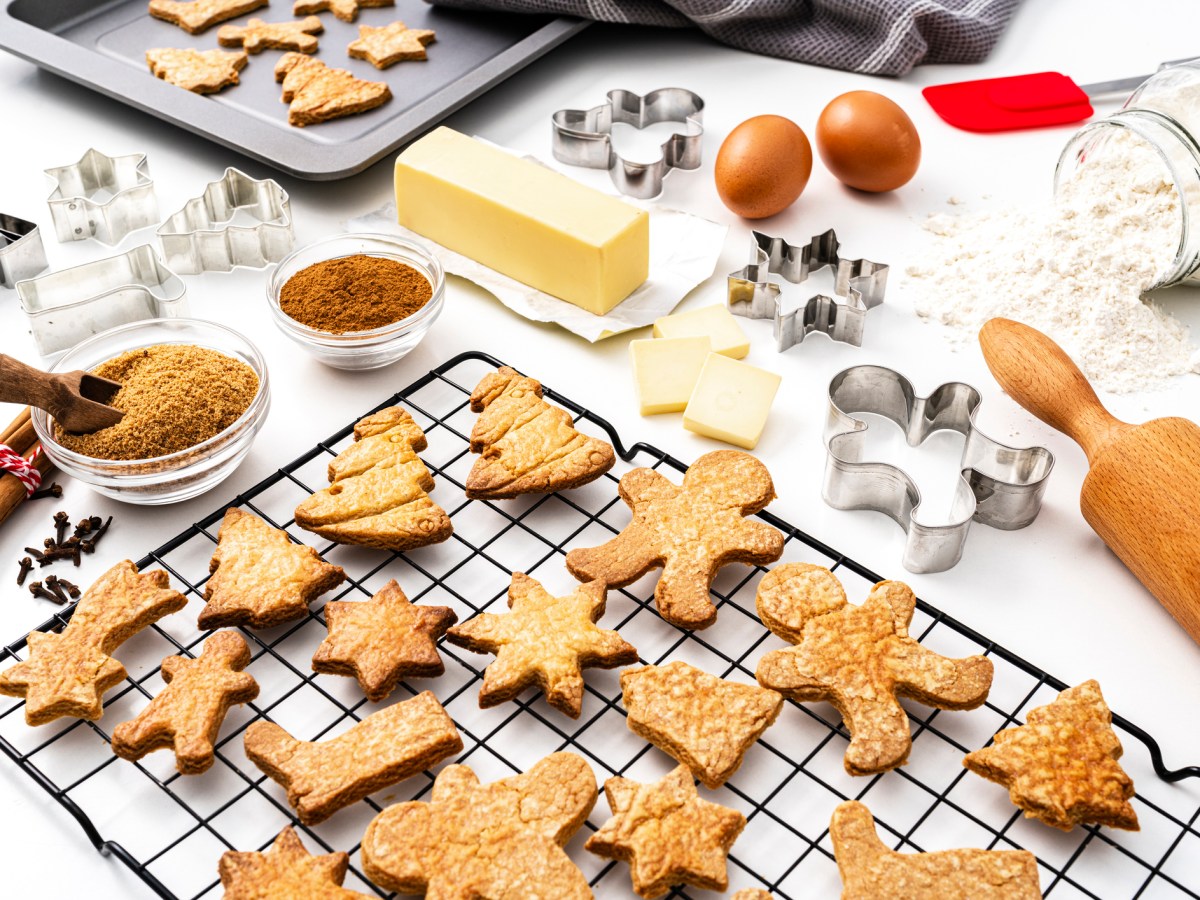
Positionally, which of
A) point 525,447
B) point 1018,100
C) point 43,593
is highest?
point 1018,100

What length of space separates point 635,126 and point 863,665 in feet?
4.90

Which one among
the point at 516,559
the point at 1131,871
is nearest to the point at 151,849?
the point at 516,559

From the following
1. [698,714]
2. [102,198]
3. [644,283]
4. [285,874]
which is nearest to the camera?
[285,874]

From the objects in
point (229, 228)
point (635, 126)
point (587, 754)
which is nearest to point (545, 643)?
point (587, 754)

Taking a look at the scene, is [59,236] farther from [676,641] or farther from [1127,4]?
[1127,4]

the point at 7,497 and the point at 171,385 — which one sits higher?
the point at 171,385

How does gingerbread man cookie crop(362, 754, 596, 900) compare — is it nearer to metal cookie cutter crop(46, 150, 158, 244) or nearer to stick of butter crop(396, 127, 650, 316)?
stick of butter crop(396, 127, 650, 316)

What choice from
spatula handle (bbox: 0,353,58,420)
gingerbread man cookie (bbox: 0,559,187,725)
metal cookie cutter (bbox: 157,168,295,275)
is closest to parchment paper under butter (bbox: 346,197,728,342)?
metal cookie cutter (bbox: 157,168,295,275)

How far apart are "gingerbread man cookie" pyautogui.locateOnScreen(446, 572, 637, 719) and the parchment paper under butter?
0.64 meters

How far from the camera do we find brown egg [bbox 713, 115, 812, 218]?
2.19m

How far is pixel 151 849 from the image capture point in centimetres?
133

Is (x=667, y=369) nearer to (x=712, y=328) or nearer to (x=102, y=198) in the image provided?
(x=712, y=328)

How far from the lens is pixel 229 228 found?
2133 mm

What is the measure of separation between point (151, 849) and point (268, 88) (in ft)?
5.55
